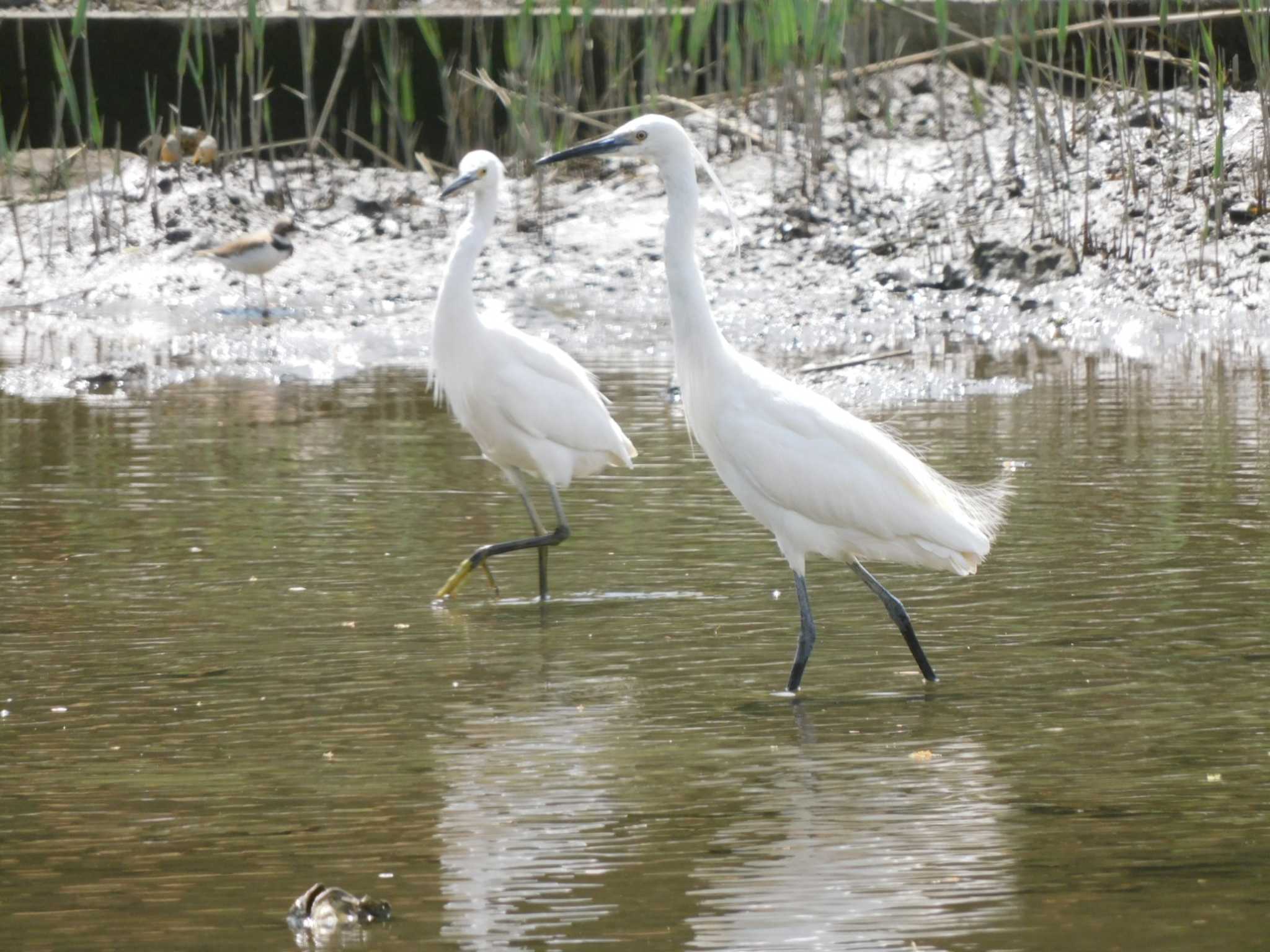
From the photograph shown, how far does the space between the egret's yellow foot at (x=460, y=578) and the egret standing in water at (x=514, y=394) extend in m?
0.28

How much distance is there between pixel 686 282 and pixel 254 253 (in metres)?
7.42

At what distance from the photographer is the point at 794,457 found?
516cm

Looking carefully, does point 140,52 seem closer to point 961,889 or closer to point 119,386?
point 119,386

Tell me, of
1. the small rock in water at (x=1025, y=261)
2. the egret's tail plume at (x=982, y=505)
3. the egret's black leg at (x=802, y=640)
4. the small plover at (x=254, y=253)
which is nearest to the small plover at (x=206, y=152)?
the small plover at (x=254, y=253)

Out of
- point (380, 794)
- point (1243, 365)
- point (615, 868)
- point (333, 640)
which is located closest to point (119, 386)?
point (333, 640)

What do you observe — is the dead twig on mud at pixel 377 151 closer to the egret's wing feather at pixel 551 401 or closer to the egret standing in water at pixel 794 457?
the egret's wing feather at pixel 551 401

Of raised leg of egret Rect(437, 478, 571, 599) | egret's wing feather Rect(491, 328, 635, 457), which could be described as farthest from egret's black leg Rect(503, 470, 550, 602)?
egret's wing feather Rect(491, 328, 635, 457)

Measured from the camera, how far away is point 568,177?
14.6 m

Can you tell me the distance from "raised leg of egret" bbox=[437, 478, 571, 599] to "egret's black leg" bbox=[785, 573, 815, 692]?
142 centimetres

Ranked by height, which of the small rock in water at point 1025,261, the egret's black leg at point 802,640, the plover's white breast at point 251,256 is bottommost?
the egret's black leg at point 802,640

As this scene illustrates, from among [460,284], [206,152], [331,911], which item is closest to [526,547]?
[460,284]

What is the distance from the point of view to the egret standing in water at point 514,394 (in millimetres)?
6824

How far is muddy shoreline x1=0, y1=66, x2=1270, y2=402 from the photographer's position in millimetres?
11688

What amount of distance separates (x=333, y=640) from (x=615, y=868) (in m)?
1.99
